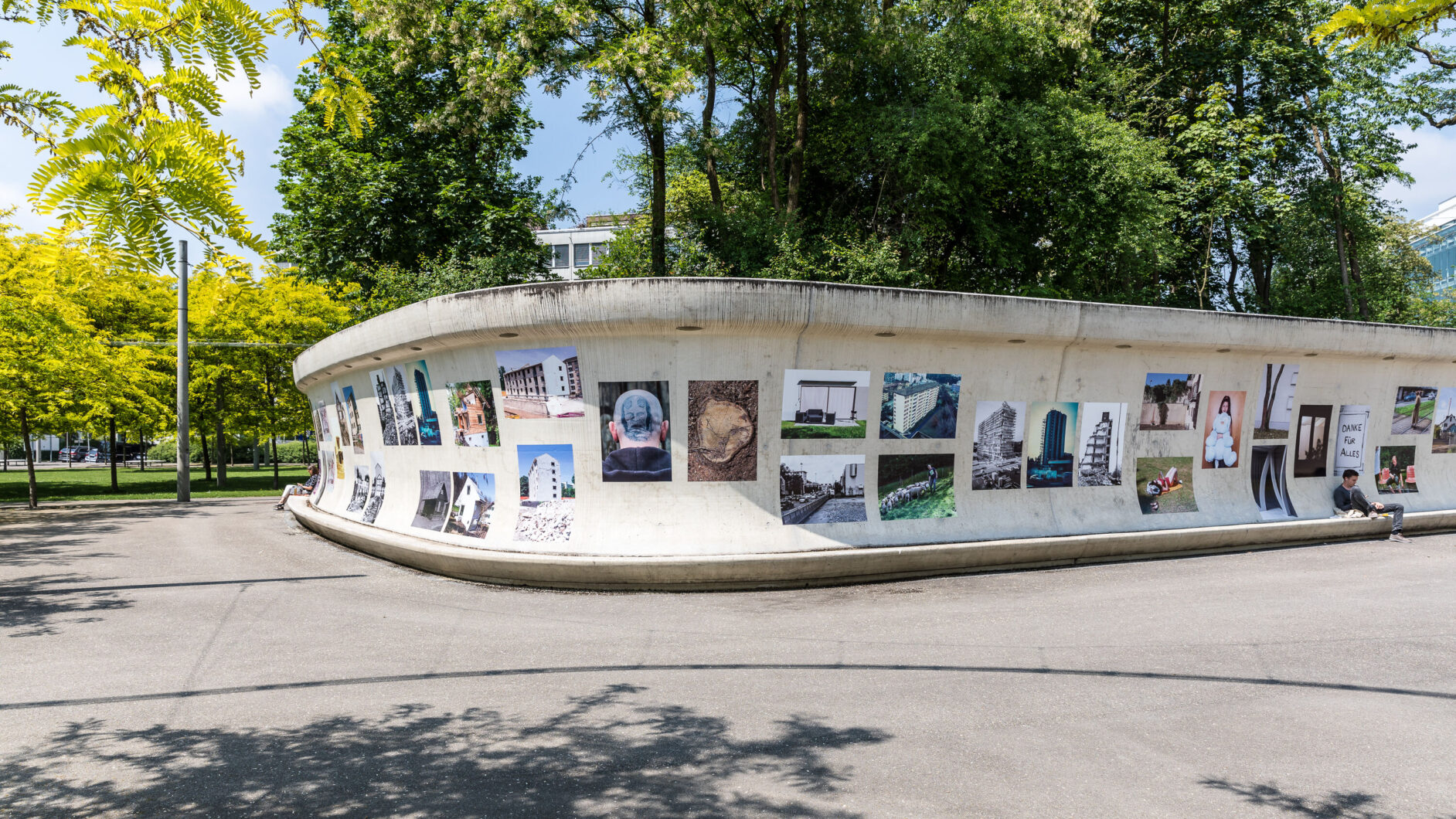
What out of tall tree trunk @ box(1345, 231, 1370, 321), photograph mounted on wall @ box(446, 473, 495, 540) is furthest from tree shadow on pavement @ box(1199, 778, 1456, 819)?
tall tree trunk @ box(1345, 231, 1370, 321)

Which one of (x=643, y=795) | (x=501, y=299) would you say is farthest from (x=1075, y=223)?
(x=643, y=795)

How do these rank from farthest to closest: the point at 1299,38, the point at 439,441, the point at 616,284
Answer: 1. the point at 1299,38
2. the point at 439,441
3. the point at 616,284

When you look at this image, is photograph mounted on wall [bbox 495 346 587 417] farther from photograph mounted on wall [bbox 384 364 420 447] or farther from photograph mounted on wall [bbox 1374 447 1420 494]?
photograph mounted on wall [bbox 1374 447 1420 494]

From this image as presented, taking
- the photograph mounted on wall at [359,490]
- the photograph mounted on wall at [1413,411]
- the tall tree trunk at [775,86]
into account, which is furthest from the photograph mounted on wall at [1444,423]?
the photograph mounted on wall at [359,490]

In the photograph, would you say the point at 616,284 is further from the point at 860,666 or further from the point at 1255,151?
the point at 1255,151

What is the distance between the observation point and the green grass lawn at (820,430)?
8172 millimetres

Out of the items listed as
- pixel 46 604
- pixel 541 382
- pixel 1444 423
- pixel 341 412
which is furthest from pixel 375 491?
pixel 1444 423

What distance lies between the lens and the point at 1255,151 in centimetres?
2086

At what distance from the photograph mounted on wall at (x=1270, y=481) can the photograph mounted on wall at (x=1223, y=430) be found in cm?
39

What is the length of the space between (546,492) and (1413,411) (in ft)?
42.8

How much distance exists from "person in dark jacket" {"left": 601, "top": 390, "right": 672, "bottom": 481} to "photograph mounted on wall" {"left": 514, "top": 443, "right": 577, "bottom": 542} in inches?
23.2

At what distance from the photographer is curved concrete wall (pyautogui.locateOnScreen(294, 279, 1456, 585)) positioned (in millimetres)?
7891

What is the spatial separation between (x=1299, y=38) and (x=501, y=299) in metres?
26.2

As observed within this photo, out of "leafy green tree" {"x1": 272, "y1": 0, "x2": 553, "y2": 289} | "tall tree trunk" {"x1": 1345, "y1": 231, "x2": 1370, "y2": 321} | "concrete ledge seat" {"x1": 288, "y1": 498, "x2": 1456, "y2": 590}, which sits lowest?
"concrete ledge seat" {"x1": 288, "y1": 498, "x2": 1456, "y2": 590}
